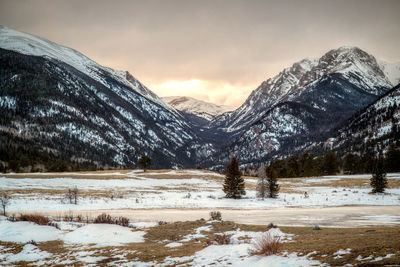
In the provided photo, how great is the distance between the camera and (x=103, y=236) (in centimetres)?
1354

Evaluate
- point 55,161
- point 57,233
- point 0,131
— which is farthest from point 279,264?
point 0,131

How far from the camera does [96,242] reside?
497 inches

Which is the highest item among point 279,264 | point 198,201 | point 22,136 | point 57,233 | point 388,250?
point 22,136

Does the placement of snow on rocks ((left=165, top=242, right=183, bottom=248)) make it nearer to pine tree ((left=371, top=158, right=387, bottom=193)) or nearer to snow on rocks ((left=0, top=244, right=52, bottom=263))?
snow on rocks ((left=0, top=244, right=52, bottom=263))

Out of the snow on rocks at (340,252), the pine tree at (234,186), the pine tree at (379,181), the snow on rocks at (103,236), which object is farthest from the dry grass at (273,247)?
the pine tree at (379,181)

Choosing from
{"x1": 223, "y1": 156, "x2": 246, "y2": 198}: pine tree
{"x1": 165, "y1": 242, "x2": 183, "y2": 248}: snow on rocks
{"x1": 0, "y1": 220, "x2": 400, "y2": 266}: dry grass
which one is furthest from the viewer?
{"x1": 223, "y1": 156, "x2": 246, "y2": 198}: pine tree

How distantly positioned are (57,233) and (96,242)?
3882mm

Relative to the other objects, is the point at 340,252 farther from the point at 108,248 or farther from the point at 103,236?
the point at 103,236

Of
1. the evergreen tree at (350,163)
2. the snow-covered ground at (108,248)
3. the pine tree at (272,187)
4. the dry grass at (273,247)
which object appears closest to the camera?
the dry grass at (273,247)

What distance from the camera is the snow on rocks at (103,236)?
504 inches

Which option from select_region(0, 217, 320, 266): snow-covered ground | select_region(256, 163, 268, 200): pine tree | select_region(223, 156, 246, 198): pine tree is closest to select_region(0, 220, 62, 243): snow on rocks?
select_region(0, 217, 320, 266): snow-covered ground

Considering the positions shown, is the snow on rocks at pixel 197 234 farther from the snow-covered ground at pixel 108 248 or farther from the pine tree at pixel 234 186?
the pine tree at pixel 234 186

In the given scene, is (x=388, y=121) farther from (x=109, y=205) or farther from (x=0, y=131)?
(x=0, y=131)

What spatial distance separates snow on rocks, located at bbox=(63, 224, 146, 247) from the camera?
504 inches
